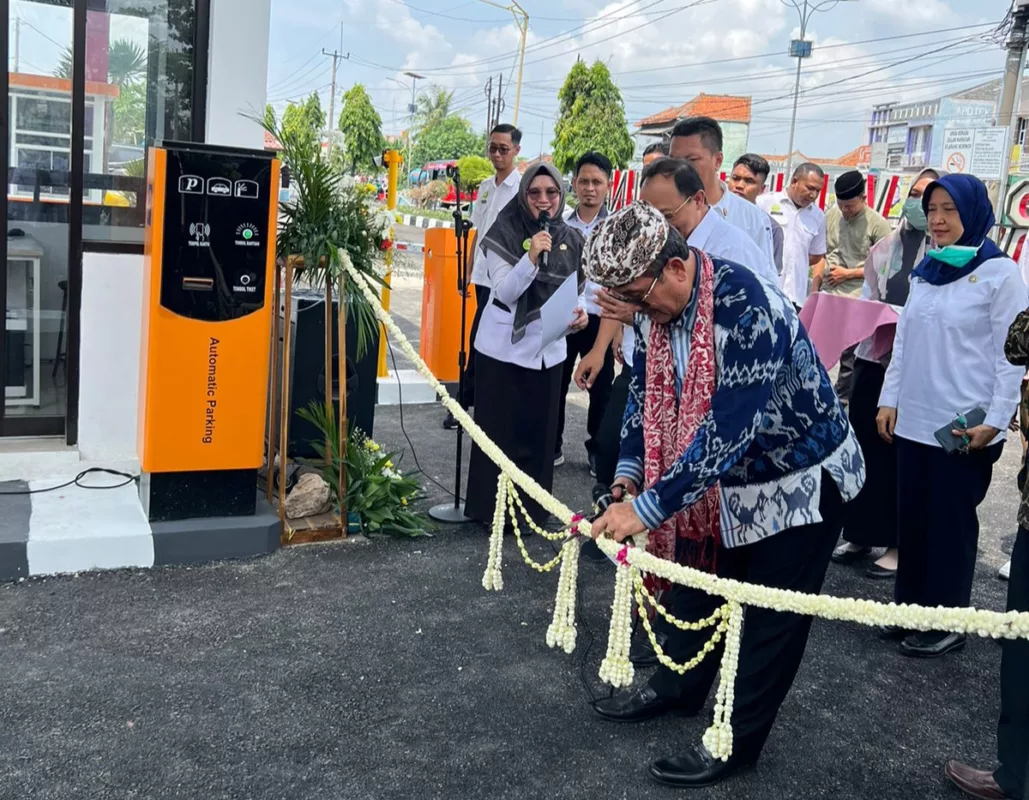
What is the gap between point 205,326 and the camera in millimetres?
4164

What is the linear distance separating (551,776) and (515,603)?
48.7 inches

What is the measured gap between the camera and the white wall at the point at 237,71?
4789 mm

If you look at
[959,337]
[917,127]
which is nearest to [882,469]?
[959,337]

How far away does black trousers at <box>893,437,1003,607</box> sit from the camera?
3.62 m

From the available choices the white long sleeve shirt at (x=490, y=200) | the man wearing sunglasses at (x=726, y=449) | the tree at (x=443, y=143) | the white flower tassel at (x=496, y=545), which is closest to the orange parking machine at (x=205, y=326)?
the white flower tassel at (x=496, y=545)

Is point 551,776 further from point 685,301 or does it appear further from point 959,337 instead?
point 959,337

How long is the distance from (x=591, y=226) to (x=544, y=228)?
3.20 feet

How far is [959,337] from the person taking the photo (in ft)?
11.8

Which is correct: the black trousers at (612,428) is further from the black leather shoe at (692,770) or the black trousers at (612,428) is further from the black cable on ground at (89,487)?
the black cable on ground at (89,487)

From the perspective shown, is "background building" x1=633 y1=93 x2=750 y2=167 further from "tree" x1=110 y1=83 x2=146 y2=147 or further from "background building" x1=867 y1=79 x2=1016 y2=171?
"tree" x1=110 y1=83 x2=146 y2=147

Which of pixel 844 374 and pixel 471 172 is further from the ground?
pixel 471 172

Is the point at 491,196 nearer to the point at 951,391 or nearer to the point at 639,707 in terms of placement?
the point at 951,391

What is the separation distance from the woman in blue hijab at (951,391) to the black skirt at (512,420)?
1.71 m

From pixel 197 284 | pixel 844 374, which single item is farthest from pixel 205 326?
pixel 844 374
